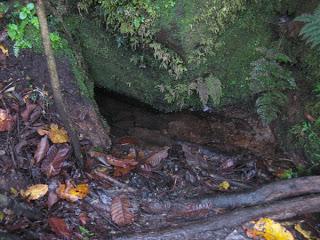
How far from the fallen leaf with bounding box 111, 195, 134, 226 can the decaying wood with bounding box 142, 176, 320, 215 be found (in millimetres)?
226

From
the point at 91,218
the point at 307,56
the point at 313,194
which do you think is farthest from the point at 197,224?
the point at 307,56

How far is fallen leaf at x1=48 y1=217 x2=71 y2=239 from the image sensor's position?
3348 millimetres

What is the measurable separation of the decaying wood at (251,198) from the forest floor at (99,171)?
0.02 meters

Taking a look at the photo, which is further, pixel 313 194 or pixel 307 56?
pixel 307 56

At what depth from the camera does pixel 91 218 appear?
366cm

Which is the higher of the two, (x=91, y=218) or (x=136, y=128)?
(x=136, y=128)

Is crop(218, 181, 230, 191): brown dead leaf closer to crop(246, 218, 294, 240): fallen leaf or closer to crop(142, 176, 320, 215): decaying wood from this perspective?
crop(142, 176, 320, 215): decaying wood

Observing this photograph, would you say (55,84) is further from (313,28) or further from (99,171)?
(313,28)

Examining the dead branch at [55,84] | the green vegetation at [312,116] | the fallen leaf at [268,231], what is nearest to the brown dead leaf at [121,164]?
the dead branch at [55,84]

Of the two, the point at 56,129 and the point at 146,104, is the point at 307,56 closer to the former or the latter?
the point at 146,104

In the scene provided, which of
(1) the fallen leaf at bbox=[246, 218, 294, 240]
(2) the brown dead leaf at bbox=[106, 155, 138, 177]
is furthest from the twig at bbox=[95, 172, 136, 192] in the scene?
(1) the fallen leaf at bbox=[246, 218, 294, 240]

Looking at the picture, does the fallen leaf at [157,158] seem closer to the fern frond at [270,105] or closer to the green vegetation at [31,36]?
the green vegetation at [31,36]

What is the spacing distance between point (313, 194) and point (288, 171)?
1.69 ft

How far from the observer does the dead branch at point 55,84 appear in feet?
11.0
